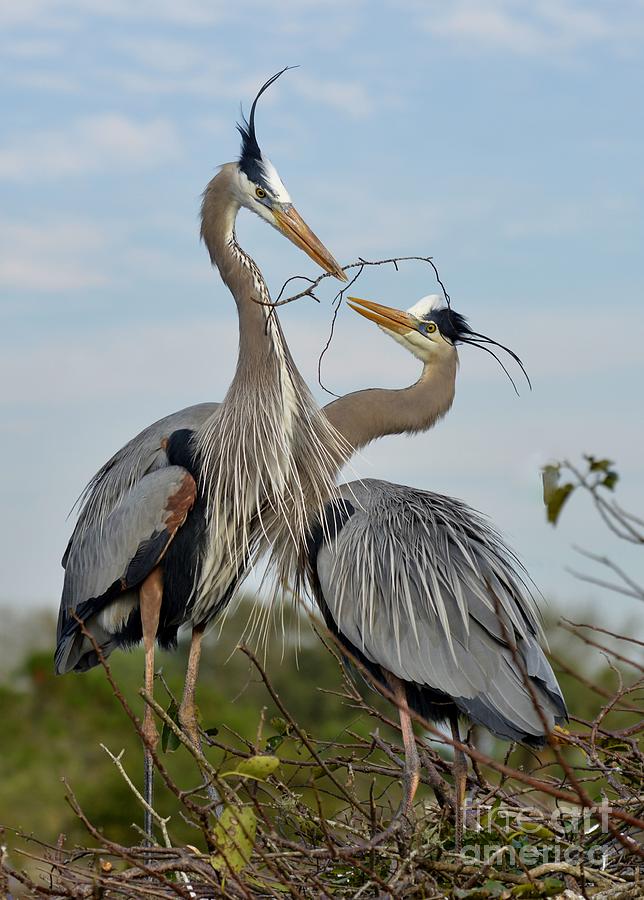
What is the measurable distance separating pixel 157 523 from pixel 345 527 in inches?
29.5

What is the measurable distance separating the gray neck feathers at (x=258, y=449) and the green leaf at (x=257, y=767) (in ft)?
6.45

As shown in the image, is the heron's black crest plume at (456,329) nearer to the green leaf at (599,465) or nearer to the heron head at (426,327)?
the heron head at (426,327)

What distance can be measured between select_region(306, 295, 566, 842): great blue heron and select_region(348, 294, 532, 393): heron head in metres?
0.74

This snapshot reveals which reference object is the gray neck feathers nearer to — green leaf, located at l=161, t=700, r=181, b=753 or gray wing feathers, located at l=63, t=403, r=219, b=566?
gray wing feathers, located at l=63, t=403, r=219, b=566

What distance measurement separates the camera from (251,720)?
1733 cm

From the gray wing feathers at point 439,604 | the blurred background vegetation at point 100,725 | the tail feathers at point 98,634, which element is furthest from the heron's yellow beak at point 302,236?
the blurred background vegetation at point 100,725

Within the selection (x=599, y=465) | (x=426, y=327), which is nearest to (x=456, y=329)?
(x=426, y=327)

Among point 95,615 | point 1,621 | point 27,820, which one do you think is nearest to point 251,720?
point 27,820

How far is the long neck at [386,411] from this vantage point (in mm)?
5047

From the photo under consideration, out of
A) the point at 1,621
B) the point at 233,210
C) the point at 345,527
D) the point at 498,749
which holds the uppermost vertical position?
the point at 233,210

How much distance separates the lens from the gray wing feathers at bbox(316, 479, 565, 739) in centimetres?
397

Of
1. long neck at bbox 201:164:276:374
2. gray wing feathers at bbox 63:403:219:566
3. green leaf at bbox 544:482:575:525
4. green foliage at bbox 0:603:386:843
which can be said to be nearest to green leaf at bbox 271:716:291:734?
gray wing feathers at bbox 63:403:219:566

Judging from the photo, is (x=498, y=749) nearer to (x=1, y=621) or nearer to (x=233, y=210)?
(x=233, y=210)

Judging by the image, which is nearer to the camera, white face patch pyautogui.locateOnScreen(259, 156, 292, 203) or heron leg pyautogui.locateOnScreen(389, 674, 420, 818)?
heron leg pyautogui.locateOnScreen(389, 674, 420, 818)
